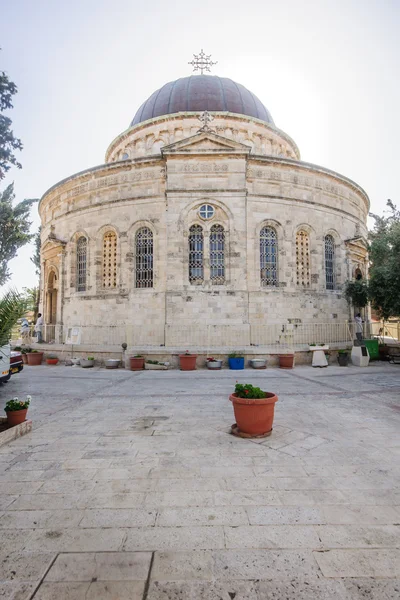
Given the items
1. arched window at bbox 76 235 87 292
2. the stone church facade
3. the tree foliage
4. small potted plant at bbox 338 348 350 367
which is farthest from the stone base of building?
the tree foliage

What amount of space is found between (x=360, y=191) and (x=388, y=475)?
63.7 ft

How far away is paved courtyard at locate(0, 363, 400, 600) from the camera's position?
7.68 ft

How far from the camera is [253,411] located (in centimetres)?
521

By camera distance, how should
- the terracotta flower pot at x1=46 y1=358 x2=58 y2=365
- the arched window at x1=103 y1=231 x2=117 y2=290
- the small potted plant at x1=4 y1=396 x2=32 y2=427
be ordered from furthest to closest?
the arched window at x1=103 y1=231 x2=117 y2=290, the terracotta flower pot at x1=46 y1=358 x2=58 y2=365, the small potted plant at x1=4 y1=396 x2=32 y2=427

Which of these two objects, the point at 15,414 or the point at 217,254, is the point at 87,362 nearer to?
the point at 217,254

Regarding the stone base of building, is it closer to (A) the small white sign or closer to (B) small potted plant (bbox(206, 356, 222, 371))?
(B) small potted plant (bbox(206, 356, 222, 371))

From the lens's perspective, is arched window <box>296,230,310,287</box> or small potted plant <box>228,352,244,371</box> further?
arched window <box>296,230,310,287</box>

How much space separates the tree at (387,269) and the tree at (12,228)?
20.2m

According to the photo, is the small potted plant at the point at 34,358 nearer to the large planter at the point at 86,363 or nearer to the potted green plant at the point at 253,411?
the large planter at the point at 86,363

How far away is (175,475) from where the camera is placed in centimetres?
399

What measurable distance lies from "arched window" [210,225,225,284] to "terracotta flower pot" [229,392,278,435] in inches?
412

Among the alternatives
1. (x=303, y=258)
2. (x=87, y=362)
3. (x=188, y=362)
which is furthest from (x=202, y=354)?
(x=303, y=258)

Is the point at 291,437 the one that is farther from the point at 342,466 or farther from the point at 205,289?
the point at 205,289

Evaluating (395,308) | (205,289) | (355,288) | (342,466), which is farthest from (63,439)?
(355,288)
